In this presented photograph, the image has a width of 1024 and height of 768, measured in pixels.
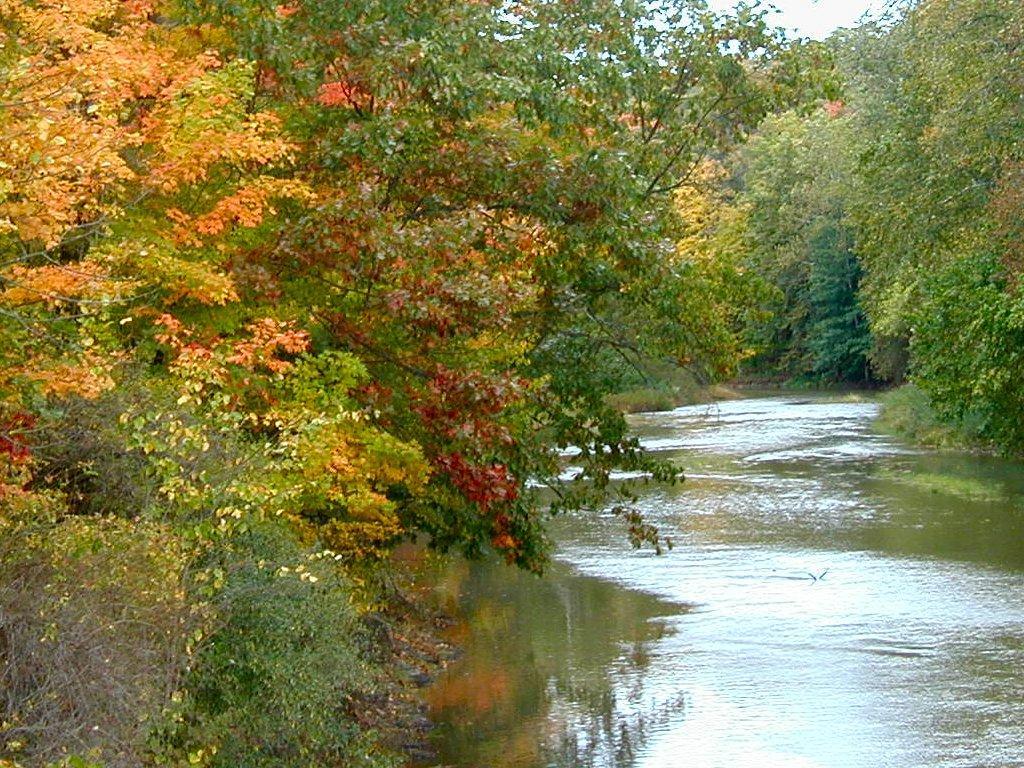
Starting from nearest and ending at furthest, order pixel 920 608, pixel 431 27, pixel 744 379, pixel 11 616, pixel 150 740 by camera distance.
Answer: pixel 11 616, pixel 150 740, pixel 431 27, pixel 920 608, pixel 744 379

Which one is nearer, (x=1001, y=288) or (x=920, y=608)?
(x=920, y=608)

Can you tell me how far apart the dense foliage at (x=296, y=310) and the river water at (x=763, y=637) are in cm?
223

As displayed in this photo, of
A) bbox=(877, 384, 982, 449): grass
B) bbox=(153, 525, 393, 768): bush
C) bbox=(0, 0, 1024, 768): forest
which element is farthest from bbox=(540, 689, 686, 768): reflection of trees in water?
bbox=(877, 384, 982, 449): grass

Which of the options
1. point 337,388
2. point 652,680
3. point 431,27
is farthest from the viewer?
point 652,680

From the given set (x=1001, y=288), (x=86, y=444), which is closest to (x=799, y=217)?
(x=1001, y=288)

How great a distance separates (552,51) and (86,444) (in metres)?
7.58

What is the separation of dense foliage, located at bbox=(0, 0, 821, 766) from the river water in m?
2.23

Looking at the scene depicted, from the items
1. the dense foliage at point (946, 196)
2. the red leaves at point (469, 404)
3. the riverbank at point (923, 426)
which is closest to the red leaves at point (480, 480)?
the red leaves at point (469, 404)

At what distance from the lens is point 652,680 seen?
1891 cm

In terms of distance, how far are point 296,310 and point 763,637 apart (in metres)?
9.70

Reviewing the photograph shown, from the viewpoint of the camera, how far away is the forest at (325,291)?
8.95 meters

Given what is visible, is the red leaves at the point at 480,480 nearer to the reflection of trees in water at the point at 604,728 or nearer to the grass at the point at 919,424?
the reflection of trees in water at the point at 604,728

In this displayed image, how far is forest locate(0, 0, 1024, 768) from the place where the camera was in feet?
29.4

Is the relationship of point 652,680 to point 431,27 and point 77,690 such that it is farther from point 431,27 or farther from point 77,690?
point 77,690
